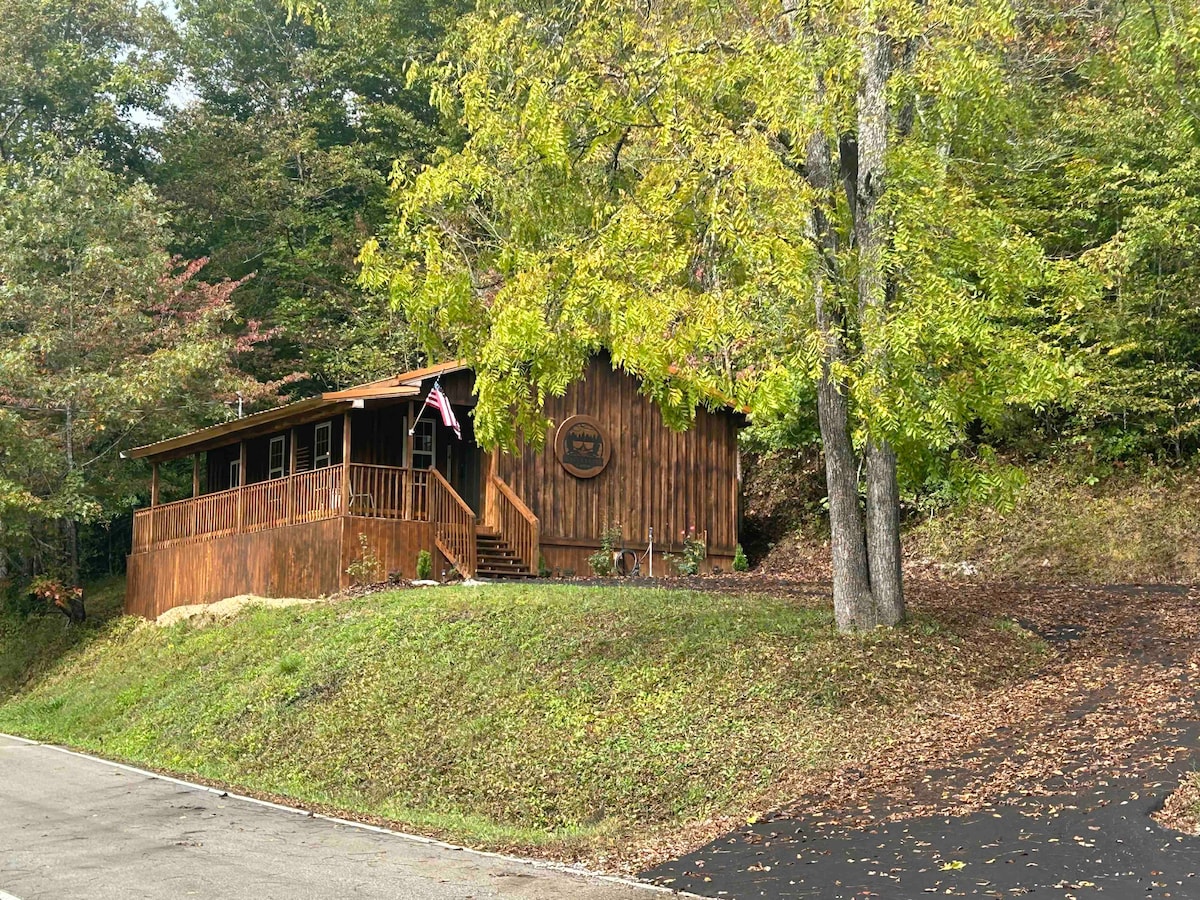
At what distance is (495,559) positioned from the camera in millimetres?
22375

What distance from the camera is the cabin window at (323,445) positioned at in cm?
2430

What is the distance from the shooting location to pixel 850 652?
42.9 ft

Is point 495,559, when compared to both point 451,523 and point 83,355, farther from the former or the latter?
point 83,355

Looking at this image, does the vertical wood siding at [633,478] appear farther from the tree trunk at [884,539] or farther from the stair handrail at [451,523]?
the tree trunk at [884,539]

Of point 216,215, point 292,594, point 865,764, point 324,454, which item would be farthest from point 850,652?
point 216,215

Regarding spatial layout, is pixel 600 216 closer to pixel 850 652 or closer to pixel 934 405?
pixel 934 405

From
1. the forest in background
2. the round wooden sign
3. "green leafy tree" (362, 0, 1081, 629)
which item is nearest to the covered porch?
the round wooden sign

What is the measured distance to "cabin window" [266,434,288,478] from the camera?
25.5 metres

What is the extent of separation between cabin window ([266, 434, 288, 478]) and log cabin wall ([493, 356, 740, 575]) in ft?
16.2

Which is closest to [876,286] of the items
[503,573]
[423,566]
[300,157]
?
[423,566]

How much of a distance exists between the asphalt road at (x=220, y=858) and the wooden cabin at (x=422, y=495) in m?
8.79

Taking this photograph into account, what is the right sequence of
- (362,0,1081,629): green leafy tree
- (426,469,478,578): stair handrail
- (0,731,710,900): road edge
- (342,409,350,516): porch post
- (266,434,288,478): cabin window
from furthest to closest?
(266,434,288,478): cabin window → (426,469,478,578): stair handrail → (342,409,350,516): porch post → (362,0,1081,629): green leafy tree → (0,731,710,900): road edge

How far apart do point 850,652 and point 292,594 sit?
11326 millimetres

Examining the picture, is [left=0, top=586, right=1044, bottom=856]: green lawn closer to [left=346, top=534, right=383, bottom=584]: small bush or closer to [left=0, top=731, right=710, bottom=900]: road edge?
[left=0, top=731, right=710, bottom=900]: road edge
